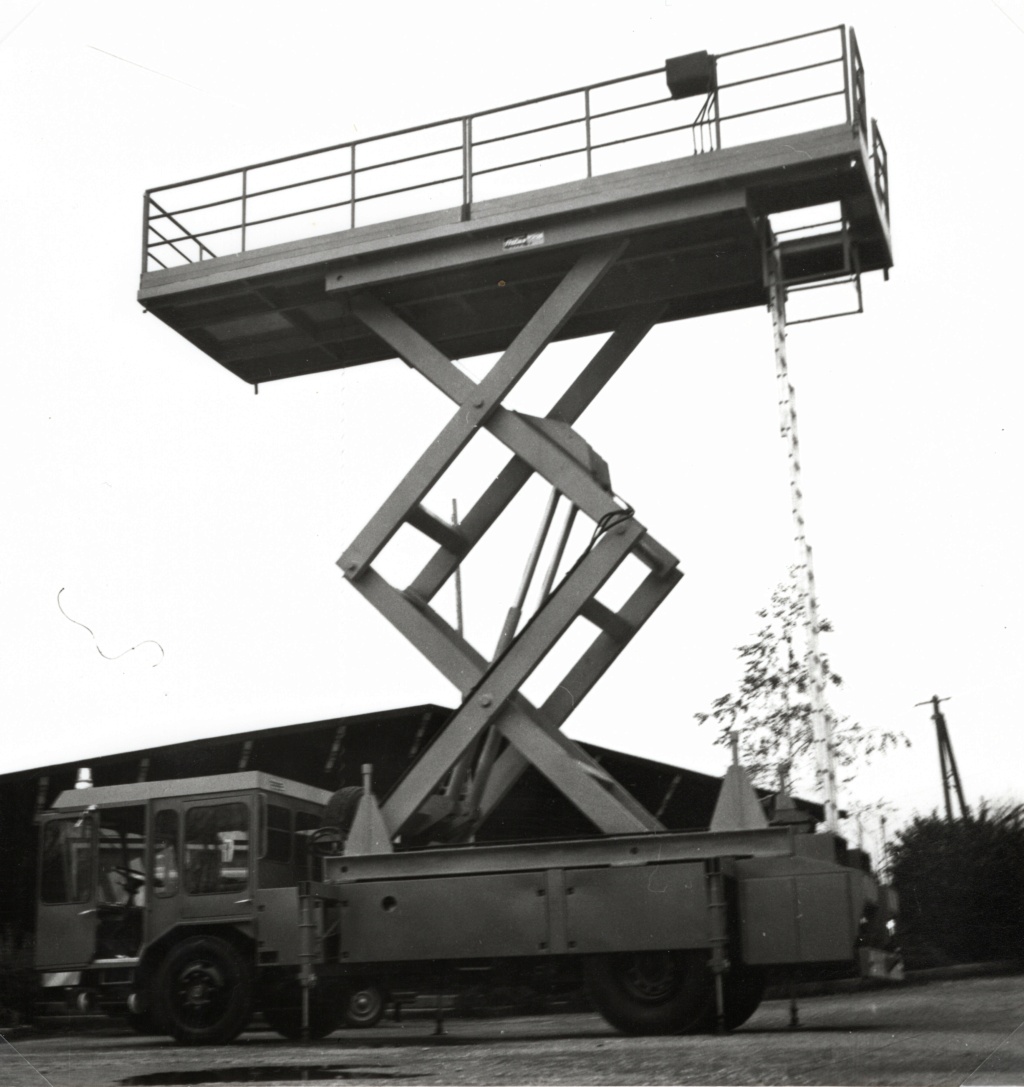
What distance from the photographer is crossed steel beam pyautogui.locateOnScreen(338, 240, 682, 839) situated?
443 inches

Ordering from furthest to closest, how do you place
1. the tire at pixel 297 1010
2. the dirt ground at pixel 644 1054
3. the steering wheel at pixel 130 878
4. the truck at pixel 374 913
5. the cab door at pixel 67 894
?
1. the cab door at pixel 67 894
2. the steering wheel at pixel 130 878
3. the tire at pixel 297 1010
4. the truck at pixel 374 913
5. the dirt ground at pixel 644 1054

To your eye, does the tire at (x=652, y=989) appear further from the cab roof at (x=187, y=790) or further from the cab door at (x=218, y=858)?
the cab roof at (x=187, y=790)

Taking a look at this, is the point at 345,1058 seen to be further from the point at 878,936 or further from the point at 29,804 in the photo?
the point at 29,804

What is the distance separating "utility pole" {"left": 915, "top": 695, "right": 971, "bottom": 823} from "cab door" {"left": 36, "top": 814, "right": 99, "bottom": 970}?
23.2 feet

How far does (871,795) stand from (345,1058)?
4.35 m

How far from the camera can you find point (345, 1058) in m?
10.1

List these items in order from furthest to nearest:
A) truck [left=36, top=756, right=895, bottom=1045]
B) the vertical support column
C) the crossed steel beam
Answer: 1. the crossed steel beam
2. the vertical support column
3. truck [left=36, top=756, right=895, bottom=1045]

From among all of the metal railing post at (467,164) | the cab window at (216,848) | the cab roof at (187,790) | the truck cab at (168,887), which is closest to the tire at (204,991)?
the truck cab at (168,887)

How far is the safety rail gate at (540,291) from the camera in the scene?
1123 centimetres

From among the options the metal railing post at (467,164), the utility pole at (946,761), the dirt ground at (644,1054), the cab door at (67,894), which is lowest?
the dirt ground at (644,1054)

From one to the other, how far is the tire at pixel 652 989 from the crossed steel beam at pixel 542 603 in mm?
1160

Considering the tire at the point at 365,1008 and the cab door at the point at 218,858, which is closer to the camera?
the cab door at the point at 218,858

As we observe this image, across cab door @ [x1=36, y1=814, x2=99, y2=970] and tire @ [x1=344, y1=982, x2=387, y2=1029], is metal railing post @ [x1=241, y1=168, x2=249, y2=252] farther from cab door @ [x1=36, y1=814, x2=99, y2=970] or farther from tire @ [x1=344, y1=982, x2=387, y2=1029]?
tire @ [x1=344, y1=982, x2=387, y2=1029]

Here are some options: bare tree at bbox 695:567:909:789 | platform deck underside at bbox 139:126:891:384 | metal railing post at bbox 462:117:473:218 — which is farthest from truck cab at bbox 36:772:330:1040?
metal railing post at bbox 462:117:473:218
